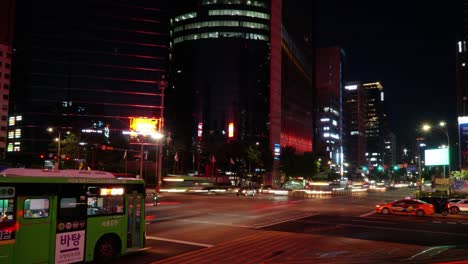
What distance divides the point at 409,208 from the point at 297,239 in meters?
18.0

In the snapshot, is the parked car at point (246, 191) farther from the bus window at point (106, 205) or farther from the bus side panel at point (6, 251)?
the bus side panel at point (6, 251)

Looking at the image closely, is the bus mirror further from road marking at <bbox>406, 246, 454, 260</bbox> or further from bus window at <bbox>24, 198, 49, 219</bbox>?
road marking at <bbox>406, 246, 454, 260</bbox>

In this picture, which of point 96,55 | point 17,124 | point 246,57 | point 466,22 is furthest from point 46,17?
point 466,22

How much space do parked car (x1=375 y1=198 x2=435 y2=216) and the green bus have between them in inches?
971

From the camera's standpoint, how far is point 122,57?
11588 centimetres

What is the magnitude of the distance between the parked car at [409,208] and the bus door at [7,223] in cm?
2981

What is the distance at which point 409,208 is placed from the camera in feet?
111

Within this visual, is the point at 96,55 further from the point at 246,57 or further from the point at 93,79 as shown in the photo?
the point at 246,57

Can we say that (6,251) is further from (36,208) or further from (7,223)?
(36,208)

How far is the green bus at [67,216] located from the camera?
11.2 m

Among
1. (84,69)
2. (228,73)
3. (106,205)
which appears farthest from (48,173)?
(228,73)

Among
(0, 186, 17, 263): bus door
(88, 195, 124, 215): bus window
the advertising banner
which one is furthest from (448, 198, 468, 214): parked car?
(0, 186, 17, 263): bus door

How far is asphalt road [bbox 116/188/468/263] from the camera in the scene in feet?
49.9

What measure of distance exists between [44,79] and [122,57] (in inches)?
822
